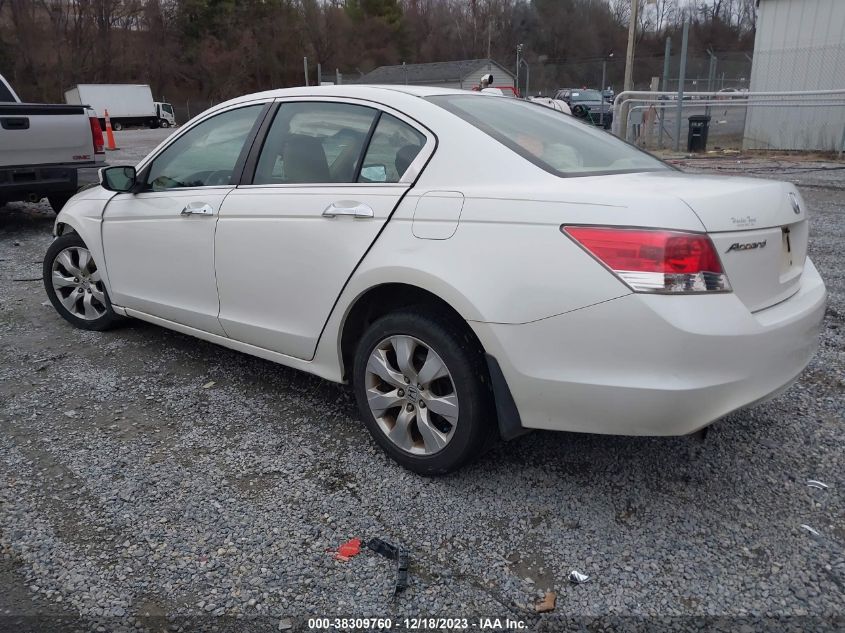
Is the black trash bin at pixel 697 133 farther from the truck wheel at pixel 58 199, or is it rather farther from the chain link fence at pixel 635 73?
the chain link fence at pixel 635 73

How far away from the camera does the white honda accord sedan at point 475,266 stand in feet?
7.59

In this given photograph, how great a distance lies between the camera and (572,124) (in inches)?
140

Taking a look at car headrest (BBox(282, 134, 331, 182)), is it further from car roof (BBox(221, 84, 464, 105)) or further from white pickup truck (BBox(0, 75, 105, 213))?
white pickup truck (BBox(0, 75, 105, 213))

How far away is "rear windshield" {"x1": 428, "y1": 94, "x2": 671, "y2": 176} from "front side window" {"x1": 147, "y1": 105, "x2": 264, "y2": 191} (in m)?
1.19

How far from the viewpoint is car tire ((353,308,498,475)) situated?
2.71 metres

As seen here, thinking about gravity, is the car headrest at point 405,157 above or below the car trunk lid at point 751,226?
above

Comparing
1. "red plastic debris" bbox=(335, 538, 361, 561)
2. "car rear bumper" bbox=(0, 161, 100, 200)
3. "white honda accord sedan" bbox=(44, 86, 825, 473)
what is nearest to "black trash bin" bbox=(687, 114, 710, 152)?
"car rear bumper" bbox=(0, 161, 100, 200)

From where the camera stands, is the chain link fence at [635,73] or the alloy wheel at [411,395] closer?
the alloy wheel at [411,395]

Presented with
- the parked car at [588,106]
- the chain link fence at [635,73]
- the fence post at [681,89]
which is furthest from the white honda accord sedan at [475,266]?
the chain link fence at [635,73]

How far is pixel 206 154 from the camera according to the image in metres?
3.95

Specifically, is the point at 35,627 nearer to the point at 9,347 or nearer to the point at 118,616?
the point at 118,616

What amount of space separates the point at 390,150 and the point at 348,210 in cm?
34

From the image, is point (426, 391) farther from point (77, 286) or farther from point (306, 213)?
point (77, 286)

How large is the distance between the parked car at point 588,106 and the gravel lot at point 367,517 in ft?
87.7
